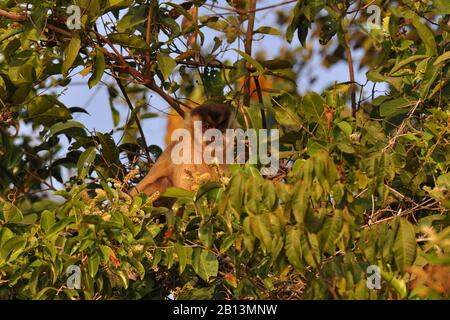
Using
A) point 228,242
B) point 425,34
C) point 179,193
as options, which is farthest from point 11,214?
point 425,34

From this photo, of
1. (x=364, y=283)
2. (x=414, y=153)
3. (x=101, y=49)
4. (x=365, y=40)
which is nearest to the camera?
(x=364, y=283)

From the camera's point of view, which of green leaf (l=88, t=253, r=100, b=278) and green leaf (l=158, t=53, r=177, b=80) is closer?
green leaf (l=88, t=253, r=100, b=278)

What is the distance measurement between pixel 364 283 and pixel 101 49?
2.35m

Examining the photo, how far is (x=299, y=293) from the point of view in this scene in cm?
435

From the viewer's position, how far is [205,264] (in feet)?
14.0

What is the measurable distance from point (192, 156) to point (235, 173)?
9.67 feet

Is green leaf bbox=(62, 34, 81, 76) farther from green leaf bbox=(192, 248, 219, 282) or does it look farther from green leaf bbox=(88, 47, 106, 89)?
green leaf bbox=(192, 248, 219, 282)

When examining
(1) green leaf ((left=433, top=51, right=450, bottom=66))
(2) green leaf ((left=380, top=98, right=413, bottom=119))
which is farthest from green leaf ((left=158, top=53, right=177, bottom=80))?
(1) green leaf ((left=433, top=51, right=450, bottom=66))

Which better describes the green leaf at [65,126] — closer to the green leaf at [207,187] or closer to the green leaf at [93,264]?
the green leaf at [93,264]

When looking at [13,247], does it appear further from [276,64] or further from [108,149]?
[276,64]

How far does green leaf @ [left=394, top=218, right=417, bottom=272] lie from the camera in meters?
3.50

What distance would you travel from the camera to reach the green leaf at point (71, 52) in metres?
5.08
